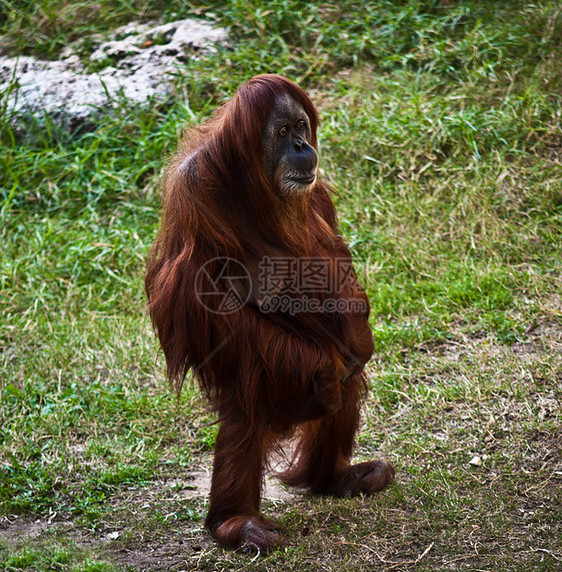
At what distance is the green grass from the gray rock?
16 cm

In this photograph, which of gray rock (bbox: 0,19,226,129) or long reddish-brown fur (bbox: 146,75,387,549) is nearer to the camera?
long reddish-brown fur (bbox: 146,75,387,549)

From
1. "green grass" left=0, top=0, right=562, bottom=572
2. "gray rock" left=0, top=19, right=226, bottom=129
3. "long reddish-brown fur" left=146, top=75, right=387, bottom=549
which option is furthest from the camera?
"gray rock" left=0, top=19, right=226, bottom=129

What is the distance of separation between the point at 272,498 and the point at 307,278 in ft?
3.26

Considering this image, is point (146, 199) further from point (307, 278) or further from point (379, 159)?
point (307, 278)

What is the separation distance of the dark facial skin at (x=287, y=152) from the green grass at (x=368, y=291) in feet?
4.06

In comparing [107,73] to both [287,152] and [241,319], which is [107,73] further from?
[241,319]

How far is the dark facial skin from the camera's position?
2684 mm

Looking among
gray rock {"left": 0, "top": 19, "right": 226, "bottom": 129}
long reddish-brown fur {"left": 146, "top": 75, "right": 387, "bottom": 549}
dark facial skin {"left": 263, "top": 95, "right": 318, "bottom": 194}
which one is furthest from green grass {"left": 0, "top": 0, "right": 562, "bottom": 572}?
dark facial skin {"left": 263, "top": 95, "right": 318, "bottom": 194}

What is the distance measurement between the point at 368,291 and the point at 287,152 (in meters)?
1.96

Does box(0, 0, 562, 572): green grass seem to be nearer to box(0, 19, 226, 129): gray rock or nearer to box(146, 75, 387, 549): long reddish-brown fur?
box(0, 19, 226, 129): gray rock

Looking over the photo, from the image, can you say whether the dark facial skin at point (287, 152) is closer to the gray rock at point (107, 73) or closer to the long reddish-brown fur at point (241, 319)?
the long reddish-brown fur at point (241, 319)

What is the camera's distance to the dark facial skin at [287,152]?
106 inches

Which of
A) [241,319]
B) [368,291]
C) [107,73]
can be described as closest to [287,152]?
[241,319]

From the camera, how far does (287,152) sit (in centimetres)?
270
